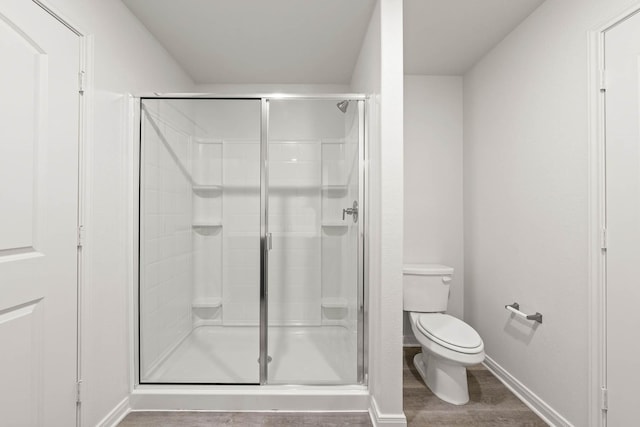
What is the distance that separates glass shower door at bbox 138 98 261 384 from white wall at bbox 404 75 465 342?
146 cm

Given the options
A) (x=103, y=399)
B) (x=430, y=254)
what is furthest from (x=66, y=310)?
(x=430, y=254)

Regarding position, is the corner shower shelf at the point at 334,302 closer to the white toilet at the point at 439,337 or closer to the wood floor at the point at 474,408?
the white toilet at the point at 439,337

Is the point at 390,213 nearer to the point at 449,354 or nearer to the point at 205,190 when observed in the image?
the point at 449,354

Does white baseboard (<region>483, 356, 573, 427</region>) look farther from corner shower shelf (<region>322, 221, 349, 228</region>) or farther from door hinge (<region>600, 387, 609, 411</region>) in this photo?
corner shower shelf (<region>322, 221, 349, 228</region>)

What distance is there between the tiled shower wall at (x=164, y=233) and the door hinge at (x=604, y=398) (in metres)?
2.41

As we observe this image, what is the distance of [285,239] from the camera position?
215 centimetres

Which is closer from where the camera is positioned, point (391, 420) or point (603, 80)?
point (603, 80)

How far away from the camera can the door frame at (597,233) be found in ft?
5.20

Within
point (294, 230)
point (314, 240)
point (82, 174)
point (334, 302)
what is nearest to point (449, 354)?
point (334, 302)

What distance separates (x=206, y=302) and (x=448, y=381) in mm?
Answer: 1724

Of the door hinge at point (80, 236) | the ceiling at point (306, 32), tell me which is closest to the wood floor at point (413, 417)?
the door hinge at point (80, 236)

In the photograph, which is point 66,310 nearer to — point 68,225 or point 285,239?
point 68,225

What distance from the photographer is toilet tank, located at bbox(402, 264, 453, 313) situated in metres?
2.62

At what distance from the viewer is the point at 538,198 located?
2.03 metres
